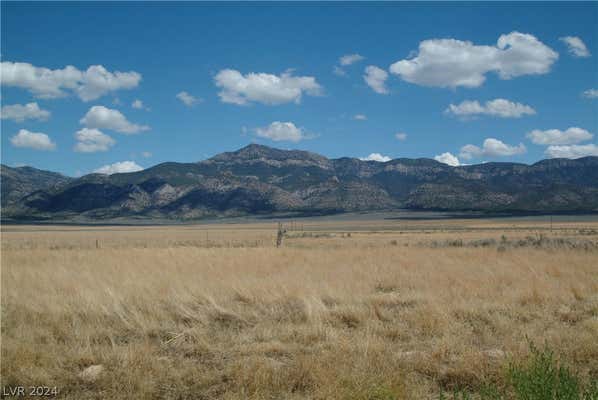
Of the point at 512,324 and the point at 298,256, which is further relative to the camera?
the point at 298,256

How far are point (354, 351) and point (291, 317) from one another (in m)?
2.49

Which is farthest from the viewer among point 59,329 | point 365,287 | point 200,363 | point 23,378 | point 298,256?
point 298,256

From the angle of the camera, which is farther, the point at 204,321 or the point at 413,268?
the point at 413,268

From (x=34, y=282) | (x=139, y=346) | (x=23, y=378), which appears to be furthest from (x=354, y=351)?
(x=34, y=282)

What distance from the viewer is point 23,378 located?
6277 millimetres

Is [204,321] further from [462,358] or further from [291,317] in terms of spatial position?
[462,358]

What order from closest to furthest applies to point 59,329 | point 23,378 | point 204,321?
point 23,378, point 59,329, point 204,321

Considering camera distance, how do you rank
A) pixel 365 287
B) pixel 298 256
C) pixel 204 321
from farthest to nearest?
pixel 298 256
pixel 365 287
pixel 204 321

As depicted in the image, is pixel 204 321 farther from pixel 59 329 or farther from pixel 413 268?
pixel 413 268

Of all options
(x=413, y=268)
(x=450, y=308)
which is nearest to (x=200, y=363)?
(x=450, y=308)

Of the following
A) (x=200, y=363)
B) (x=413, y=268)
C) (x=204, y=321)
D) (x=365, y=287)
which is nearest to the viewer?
(x=200, y=363)

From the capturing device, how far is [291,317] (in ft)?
30.5

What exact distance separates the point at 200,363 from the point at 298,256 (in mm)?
15230

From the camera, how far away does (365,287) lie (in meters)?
12.8
